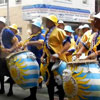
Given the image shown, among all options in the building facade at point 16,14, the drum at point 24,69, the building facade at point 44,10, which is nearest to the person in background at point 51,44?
the drum at point 24,69

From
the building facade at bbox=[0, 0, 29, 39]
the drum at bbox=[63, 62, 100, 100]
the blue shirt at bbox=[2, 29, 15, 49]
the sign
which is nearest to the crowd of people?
the blue shirt at bbox=[2, 29, 15, 49]

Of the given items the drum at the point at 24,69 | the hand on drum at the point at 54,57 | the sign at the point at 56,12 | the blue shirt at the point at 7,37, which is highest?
the sign at the point at 56,12

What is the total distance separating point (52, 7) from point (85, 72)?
1516 cm

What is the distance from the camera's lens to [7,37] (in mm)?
6508

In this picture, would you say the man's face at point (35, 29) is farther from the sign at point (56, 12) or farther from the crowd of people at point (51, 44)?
the sign at point (56, 12)

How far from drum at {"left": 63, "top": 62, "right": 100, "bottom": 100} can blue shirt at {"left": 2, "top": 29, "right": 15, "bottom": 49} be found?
8.66 ft

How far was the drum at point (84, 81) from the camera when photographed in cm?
396

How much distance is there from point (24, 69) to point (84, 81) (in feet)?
6.12

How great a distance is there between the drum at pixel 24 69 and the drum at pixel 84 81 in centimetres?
161

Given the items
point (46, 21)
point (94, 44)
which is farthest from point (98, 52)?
point (46, 21)

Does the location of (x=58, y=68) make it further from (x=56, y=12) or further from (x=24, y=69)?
(x=56, y=12)

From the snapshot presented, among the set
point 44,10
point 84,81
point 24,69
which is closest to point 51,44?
point 24,69

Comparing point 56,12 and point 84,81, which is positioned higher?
point 56,12

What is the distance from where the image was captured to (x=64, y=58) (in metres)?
5.38
